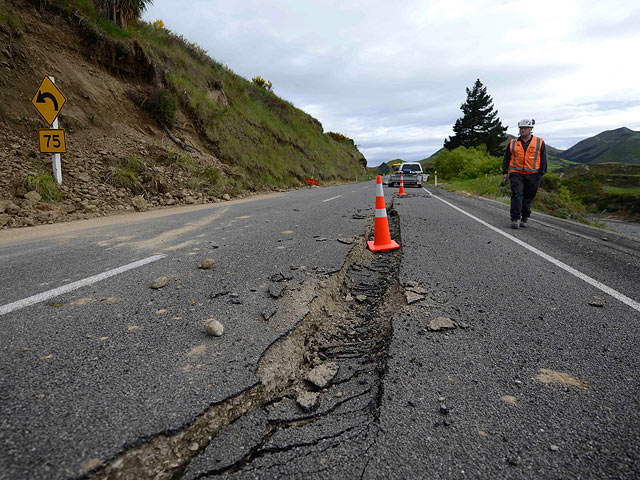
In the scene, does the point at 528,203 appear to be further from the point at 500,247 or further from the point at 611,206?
the point at 611,206

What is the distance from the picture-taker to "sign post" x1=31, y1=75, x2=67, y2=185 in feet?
24.3

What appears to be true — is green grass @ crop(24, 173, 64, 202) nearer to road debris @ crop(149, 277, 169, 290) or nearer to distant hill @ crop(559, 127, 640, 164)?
road debris @ crop(149, 277, 169, 290)

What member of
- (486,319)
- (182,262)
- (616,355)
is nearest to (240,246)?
(182,262)

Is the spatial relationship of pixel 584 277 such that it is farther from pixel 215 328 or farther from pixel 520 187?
pixel 215 328

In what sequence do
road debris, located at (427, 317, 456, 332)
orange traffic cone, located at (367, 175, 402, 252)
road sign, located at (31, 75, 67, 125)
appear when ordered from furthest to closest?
road sign, located at (31, 75, 67, 125) < orange traffic cone, located at (367, 175, 402, 252) < road debris, located at (427, 317, 456, 332)

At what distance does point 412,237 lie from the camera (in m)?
5.02

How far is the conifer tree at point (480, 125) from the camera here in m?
44.2

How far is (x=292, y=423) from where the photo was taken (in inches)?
57.7

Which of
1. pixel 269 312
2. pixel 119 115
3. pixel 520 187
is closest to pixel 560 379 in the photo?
pixel 269 312

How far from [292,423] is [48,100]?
9.22 meters

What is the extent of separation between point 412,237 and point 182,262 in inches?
125

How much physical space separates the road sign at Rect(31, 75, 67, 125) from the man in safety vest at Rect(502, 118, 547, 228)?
9.29 metres

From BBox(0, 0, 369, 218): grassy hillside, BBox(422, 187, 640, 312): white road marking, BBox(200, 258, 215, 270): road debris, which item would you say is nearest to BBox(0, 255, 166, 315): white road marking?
BBox(200, 258, 215, 270): road debris

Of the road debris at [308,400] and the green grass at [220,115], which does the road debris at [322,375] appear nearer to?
the road debris at [308,400]
